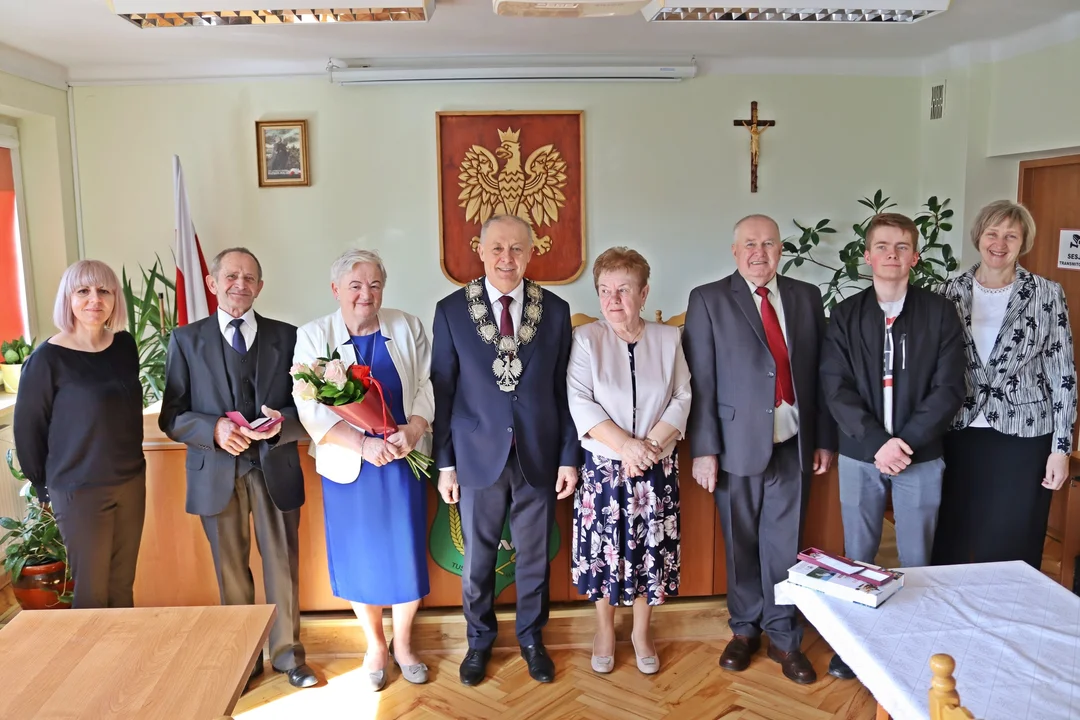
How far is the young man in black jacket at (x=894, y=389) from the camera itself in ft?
8.56

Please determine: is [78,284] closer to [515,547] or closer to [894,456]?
[515,547]

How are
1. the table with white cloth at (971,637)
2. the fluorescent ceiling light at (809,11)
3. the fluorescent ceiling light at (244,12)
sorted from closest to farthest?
1. the table with white cloth at (971,637)
2. the fluorescent ceiling light at (244,12)
3. the fluorescent ceiling light at (809,11)

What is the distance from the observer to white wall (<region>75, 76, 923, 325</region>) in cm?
513

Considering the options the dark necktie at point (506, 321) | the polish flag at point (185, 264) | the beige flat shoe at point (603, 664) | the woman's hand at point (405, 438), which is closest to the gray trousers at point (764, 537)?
the beige flat shoe at point (603, 664)

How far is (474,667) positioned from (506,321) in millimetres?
1252

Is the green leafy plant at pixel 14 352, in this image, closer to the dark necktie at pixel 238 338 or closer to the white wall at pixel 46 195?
the white wall at pixel 46 195

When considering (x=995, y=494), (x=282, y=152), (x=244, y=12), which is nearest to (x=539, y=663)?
(x=995, y=494)

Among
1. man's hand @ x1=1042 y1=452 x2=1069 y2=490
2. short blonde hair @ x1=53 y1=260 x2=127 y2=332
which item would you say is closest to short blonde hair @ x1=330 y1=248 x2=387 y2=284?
short blonde hair @ x1=53 y1=260 x2=127 y2=332

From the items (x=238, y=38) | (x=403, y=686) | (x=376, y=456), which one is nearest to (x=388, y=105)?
(x=238, y=38)

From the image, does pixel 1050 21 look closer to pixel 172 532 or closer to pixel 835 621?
pixel 835 621

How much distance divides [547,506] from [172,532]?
4.78ft

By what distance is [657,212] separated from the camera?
17.5 ft

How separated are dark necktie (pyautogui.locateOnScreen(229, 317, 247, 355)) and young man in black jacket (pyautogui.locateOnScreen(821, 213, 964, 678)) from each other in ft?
6.40

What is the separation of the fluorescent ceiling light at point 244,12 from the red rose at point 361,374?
1.74 m
